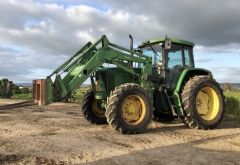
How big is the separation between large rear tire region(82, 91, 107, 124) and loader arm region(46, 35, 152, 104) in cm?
153

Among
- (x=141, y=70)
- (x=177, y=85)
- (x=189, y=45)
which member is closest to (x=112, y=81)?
(x=141, y=70)

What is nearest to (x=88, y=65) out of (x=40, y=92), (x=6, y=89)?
(x=40, y=92)

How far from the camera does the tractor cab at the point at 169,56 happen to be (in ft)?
40.0

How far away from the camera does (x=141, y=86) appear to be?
11.6 meters

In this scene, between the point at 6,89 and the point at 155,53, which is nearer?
the point at 155,53

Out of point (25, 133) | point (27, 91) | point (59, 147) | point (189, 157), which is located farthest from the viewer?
point (27, 91)

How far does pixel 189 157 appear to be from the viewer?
7488mm

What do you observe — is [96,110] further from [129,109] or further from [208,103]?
[208,103]

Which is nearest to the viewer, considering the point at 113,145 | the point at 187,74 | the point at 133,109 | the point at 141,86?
the point at 113,145

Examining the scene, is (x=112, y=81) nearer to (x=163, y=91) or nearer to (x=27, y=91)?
(x=163, y=91)

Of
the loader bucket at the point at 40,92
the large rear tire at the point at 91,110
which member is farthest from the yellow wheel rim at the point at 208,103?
the loader bucket at the point at 40,92

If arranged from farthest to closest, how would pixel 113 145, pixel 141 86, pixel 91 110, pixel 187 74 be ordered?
pixel 91 110 → pixel 187 74 → pixel 141 86 → pixel 113 145

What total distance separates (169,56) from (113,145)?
15.0 ft

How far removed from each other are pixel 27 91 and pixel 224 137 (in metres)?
30.4
